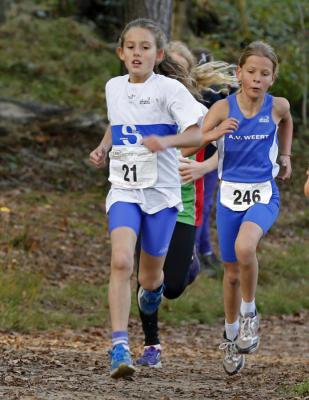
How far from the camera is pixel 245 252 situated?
22.6 feet

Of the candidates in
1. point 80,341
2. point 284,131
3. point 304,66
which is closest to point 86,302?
point 80,341

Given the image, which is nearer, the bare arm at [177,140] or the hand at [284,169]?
the bare arm at [177,140]

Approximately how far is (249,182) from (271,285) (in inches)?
259

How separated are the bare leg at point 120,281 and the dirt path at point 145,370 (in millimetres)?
412

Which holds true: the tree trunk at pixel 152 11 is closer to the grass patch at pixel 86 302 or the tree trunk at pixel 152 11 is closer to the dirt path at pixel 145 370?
the grass patch at pixel 86 302

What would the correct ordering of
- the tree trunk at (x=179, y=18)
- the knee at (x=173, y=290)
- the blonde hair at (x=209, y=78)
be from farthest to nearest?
the tree trunk at (x=179, y=18), the blonde hair at (x=209, y=78), the knee at (x=173, y=290)

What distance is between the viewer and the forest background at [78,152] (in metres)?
11.6

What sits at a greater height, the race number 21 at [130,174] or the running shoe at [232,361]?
the race number 21 at [130,174]

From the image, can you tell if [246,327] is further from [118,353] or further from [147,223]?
[118,353]

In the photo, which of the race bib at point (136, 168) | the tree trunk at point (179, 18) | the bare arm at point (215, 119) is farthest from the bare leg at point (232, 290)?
the tree trunk at point (179, 18)

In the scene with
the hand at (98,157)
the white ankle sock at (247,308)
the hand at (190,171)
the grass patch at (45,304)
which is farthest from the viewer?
the grass patch at (45,304)

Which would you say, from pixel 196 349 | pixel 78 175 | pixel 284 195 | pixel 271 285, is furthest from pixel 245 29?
pixel 196 349

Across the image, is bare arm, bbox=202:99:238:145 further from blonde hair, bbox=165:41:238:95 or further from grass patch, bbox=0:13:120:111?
grass patch, bbox=0:13:120:111

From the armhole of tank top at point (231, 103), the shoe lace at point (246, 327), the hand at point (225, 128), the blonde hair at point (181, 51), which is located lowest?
the shoe lace at point (246, 327)
